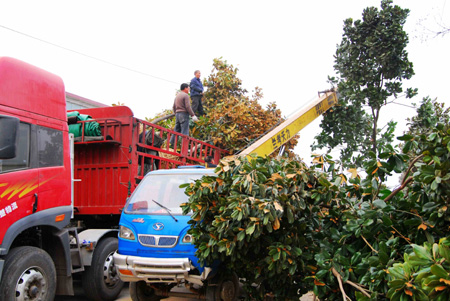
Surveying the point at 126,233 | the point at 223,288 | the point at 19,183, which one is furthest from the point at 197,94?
the point at 223,288

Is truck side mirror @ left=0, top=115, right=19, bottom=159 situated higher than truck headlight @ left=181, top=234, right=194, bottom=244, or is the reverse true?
truck side mirror @ left=0, top=115, right=19, bottom=159

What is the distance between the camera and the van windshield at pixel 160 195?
19.6 feet

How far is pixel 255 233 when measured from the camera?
430cm

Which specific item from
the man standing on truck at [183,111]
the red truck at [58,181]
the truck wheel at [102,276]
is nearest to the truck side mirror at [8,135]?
the red truck at [58,181]

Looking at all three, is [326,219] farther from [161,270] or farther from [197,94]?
[197,94]

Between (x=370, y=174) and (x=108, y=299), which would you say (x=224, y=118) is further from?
(x=370, y=174)

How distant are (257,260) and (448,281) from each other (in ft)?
9.05

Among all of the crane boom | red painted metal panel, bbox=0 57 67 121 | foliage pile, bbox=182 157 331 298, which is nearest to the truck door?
red painted metal panel, bbox=0 57 67 121

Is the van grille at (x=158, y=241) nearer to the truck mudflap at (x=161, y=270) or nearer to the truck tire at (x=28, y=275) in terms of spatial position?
the truck mudflap at (x=161, y=270)

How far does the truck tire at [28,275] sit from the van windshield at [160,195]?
1337 millimetres

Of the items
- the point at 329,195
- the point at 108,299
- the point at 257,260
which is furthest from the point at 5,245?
the point at 329,195

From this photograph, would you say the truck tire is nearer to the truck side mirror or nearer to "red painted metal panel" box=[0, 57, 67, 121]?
the truck side mirror

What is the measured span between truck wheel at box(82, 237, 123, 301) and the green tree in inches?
232

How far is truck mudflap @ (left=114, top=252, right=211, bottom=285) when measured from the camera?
5227 millimetres
